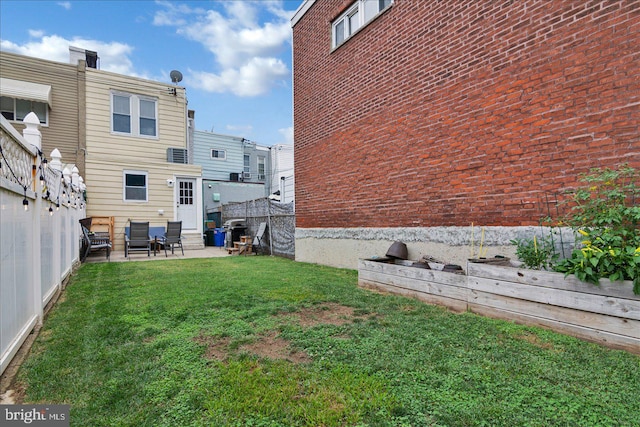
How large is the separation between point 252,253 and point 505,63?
9168 mm

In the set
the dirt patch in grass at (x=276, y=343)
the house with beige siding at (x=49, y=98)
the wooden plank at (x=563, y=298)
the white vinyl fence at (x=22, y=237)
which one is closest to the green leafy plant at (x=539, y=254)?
the wooden plank at (x=563, y=298)

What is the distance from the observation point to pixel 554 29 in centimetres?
390

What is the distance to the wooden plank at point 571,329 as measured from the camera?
2611mm

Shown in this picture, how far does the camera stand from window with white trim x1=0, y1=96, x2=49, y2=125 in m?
10.9

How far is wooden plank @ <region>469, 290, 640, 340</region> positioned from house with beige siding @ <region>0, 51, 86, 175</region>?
43.0ft

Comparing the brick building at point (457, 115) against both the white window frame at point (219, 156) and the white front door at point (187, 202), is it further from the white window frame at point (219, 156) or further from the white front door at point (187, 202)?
the white window frame at point (219, 156)

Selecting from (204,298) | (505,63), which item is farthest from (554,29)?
(204,298)

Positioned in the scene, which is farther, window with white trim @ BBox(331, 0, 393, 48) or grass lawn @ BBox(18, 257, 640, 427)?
window with white trim @ BBox(331, 0, 393, 48)

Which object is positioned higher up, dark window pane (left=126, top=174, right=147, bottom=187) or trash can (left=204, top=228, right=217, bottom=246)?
dark window pane (left=126, top=174, right=147, bottom=187)

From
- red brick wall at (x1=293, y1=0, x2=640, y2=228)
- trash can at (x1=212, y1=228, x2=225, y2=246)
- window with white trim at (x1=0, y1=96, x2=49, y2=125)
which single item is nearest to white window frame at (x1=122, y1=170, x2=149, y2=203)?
window with white trim at (x1=0, y1=96, x2=49, y2=125)

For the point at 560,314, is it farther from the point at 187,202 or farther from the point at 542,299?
the point at 187,202

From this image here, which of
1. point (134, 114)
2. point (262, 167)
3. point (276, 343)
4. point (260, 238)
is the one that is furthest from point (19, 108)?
point (276, 343)

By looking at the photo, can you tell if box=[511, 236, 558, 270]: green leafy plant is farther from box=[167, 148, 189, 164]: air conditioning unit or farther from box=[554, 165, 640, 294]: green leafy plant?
box=[167, 148, 189, 164]: air conditioning unit

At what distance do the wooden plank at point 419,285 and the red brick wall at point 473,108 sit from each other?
1198 millimetres
